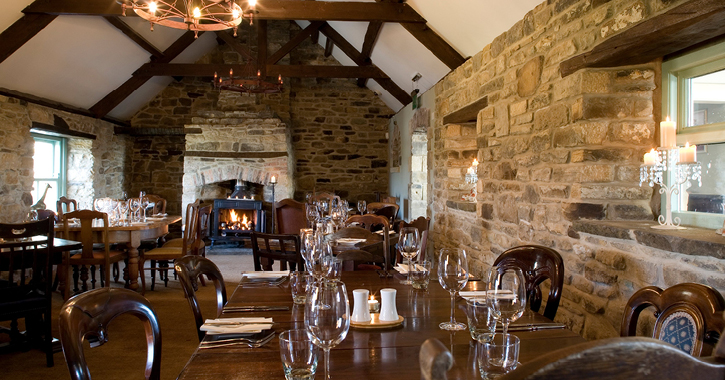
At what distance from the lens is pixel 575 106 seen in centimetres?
254

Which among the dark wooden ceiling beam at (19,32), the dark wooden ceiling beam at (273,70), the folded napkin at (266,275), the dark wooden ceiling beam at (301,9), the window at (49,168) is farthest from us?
the dark wooden ceiling beam at (273,70)

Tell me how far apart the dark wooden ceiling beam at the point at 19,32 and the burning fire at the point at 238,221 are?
407 cm

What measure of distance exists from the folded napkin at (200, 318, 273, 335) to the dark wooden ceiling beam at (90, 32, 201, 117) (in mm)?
6876

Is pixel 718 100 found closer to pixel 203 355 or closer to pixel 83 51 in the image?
pixel 203 355

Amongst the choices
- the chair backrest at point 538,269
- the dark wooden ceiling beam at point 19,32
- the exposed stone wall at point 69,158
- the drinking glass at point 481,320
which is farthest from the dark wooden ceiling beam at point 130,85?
the drinking glass at point 481,320

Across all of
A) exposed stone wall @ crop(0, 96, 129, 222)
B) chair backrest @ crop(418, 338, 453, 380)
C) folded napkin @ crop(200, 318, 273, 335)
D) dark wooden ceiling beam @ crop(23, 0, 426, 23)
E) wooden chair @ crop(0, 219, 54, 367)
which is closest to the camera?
chair backrest @ crop(418, 338, 453, 380)

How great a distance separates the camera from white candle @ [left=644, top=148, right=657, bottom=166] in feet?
7.49

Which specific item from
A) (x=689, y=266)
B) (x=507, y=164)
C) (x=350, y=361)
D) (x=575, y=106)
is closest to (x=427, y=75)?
(x=507, y=164)

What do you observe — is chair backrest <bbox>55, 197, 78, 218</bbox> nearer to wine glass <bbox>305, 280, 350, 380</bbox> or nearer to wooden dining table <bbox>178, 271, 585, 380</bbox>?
wooden dining table <bbox>178, 271, 585, 380</bbox>

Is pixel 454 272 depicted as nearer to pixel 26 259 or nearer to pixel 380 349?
pixel 380 349

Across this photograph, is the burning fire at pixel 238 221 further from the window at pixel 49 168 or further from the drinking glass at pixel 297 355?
the drinking glass at pixel 297 355

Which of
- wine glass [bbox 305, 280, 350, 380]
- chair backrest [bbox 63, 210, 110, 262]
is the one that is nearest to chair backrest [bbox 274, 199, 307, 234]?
chair backrest [bbox 63, 210, 110, 262]

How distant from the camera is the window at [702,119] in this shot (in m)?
2.08

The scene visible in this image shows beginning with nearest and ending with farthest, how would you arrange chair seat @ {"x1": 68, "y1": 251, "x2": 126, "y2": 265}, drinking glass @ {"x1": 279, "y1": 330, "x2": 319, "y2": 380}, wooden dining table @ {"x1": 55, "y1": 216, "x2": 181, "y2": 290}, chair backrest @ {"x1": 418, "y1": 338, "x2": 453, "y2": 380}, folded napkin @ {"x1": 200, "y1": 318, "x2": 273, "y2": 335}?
chair backrest @ {"x1": 418, "y1": 338, "x2": 453, "y2": 380}, drinking glass @ {"x1": 279, "y1": 330, "x2": 319, "y2": 380}, folded napkin @ {"x1": 200, "y1": 318, "x2": 273, "y2": 335}, chair seat @ {"x1": 68, "y1": 251, "x2": 126, "y2": 265}, wooden dining table @ {"x1": 55, "y1": 216, "x2": 181, "y2": 290}
